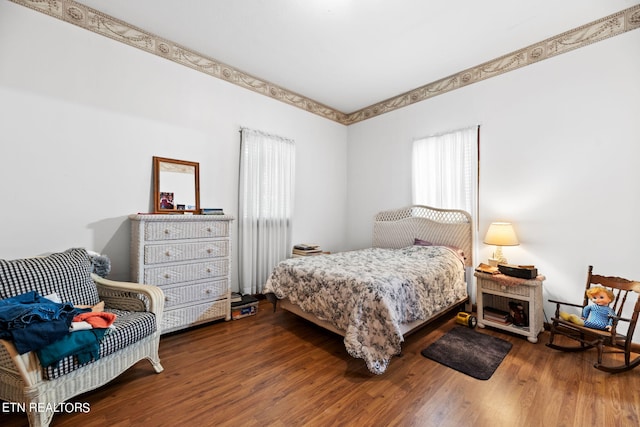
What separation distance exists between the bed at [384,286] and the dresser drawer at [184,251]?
26.9 inches

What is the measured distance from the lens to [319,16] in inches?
102

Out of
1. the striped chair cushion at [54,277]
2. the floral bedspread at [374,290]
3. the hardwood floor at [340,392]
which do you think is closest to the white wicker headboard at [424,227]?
the floral bedspread at [374,290]

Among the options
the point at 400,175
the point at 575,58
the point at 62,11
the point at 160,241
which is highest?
the point at 62,11

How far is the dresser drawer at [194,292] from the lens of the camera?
8.66 ft

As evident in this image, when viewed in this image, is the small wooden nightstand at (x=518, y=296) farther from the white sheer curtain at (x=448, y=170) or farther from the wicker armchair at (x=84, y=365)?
the wicker armchair at (x=84, y=365)

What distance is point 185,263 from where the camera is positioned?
9.02ft

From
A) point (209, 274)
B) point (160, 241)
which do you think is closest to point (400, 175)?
point (209, 274)

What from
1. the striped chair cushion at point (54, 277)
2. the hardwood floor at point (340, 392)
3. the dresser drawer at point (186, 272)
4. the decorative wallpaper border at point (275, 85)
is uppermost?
the decorative wallpaper border at point (275, 85)

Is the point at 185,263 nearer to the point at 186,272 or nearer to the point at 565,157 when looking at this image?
the point at 186,272

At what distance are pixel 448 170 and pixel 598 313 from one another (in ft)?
6.98

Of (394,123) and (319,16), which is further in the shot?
(394,123)

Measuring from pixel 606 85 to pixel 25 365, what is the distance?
16.2 ft

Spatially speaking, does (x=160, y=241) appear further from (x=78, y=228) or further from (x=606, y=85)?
(x=606, y=85)

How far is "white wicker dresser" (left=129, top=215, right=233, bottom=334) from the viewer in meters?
2.54
